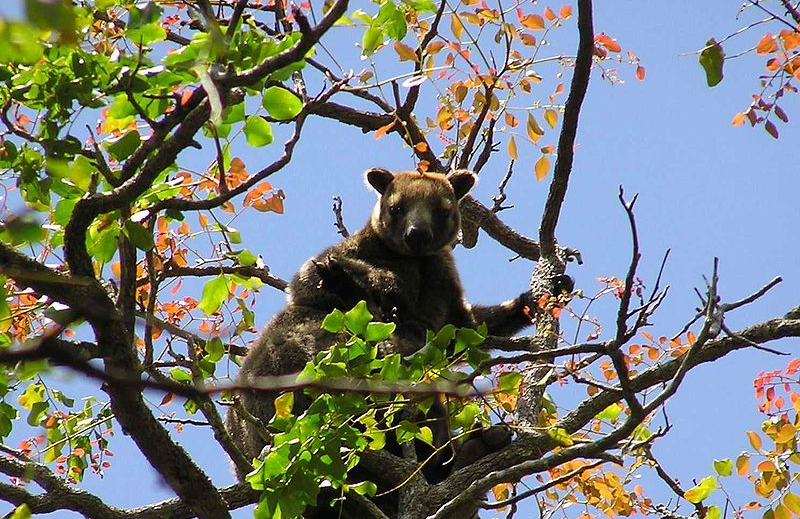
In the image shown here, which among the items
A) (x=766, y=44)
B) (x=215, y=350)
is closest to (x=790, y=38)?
(x=766, y=44)

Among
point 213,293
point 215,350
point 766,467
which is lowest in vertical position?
point 766,467

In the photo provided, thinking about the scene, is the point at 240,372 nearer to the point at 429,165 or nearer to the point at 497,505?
the point at 429,165

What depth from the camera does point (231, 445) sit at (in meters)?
5.31

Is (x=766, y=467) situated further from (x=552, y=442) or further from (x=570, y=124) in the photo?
(x=570, y=124)

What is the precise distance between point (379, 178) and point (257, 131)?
5.05 metres

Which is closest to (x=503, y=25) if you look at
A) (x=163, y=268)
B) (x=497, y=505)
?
(x=163, y=268)

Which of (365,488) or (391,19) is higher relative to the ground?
(391,19)

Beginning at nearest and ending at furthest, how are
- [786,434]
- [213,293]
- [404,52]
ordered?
1. [786,434]
2. [213,293]
3. [404,52]

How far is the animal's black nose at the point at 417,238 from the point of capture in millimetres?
8539

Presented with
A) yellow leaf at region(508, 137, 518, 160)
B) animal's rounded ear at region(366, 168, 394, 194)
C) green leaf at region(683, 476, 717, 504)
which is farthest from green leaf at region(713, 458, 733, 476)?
animal's rounded ear at region(366, 168, 394, 194)

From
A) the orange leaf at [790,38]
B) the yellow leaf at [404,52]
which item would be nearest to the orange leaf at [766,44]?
the orange leaf at [790,38]

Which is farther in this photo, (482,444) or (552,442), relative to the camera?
(482,444)

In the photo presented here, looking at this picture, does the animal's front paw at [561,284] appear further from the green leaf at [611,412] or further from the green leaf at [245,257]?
the green leaf at [245,257]

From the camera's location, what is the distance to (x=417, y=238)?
28.1ft
